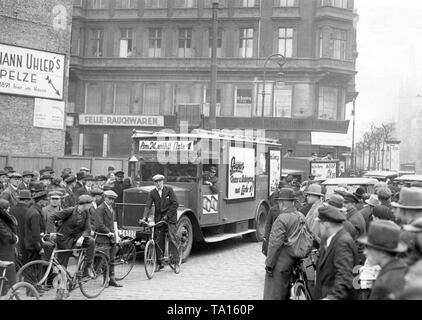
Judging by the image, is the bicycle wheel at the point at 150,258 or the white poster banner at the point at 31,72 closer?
the bicycle wheel at the point at 150,258

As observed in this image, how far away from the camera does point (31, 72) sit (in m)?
26.5

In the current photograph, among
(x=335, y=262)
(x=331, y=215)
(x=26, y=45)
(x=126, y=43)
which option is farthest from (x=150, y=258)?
(x=126, y=43)

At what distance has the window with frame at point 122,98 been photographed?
45.2m

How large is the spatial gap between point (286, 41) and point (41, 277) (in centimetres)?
3759

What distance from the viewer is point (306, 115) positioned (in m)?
42.2

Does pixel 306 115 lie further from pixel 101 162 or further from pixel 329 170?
pixel 101 162

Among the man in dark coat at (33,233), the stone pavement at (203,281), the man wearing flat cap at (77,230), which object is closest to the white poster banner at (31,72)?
the stone pavement at (203,281)

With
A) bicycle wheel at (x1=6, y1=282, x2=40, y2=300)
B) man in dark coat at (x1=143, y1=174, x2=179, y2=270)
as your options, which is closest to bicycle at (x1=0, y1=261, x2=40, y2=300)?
bicycle wheel at (x1=6, y1=282, x2=40, y2=300)

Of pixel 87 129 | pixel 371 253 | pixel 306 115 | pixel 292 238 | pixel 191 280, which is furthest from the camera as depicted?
pixel 87 129

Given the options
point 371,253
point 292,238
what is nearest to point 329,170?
point 292,238

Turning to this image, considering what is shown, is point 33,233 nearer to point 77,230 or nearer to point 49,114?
point 77,230

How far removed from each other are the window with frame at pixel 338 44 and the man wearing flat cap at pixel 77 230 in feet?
119

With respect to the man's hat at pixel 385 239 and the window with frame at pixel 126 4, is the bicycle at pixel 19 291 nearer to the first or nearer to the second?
the man's hat at pixel 385 239
